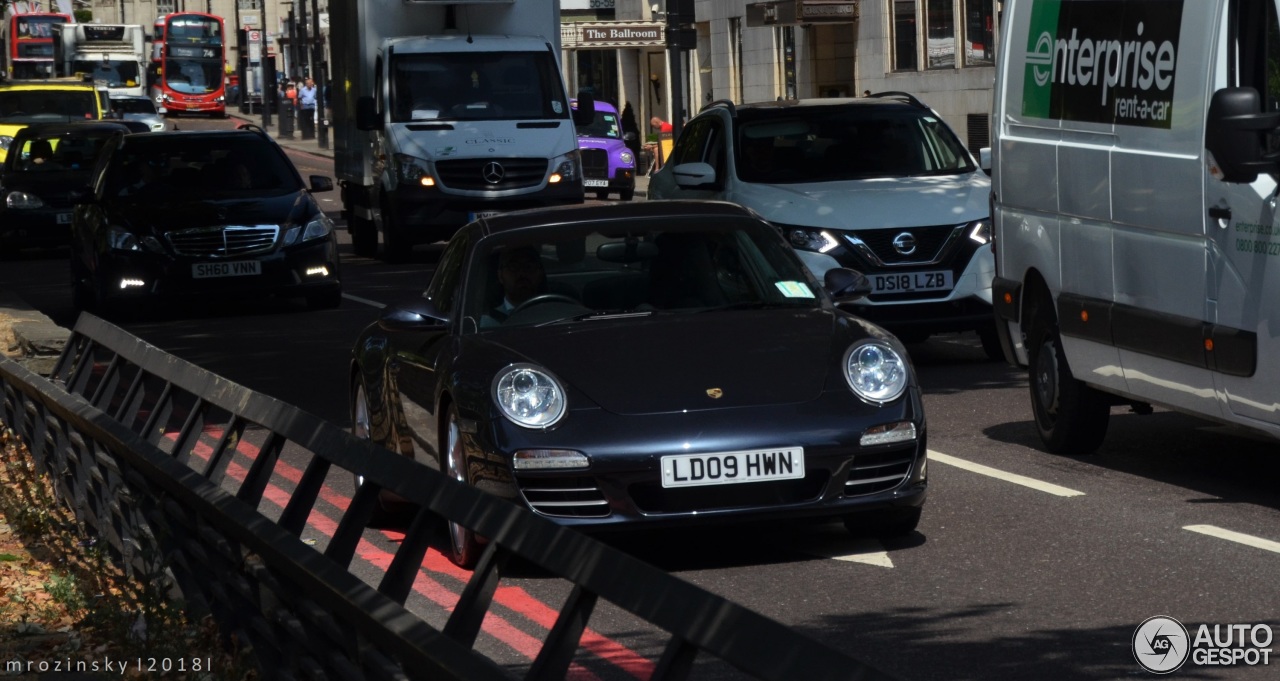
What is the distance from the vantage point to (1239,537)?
768 cm

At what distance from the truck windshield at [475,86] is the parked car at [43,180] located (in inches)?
214

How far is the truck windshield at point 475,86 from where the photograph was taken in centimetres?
2358

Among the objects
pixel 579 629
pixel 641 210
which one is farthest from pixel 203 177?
pixel 579 629

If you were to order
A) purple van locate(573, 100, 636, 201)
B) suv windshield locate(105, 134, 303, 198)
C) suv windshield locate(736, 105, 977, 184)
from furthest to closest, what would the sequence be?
purple van locate(573, 100, 636, 201)
suv windshield locate(105, 134, 303, 198)
suv windshield locate(736, 105, 977, 184)

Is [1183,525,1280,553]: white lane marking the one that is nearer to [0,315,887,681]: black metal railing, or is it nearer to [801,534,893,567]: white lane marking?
[801,534,893,567]: white lane marking

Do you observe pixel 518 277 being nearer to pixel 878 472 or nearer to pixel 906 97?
pixel 878 472

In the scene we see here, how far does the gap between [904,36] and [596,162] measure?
8.34m

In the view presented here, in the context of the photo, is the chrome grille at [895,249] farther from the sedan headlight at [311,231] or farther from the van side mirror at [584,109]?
the van side mirror at [584,109]

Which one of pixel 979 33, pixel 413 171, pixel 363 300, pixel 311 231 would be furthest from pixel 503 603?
pixel 979 33

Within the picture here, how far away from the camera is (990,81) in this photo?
38.6m

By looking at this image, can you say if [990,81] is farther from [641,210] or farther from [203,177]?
[641,210]

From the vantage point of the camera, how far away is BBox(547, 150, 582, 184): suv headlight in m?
24.0

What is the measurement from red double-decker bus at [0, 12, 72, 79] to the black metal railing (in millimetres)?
70311

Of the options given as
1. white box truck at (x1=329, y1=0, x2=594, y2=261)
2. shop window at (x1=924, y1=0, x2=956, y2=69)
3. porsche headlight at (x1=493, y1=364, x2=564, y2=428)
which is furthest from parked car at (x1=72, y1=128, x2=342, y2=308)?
shop window at (x1=924, y1=0, x2=956, y2=69)
